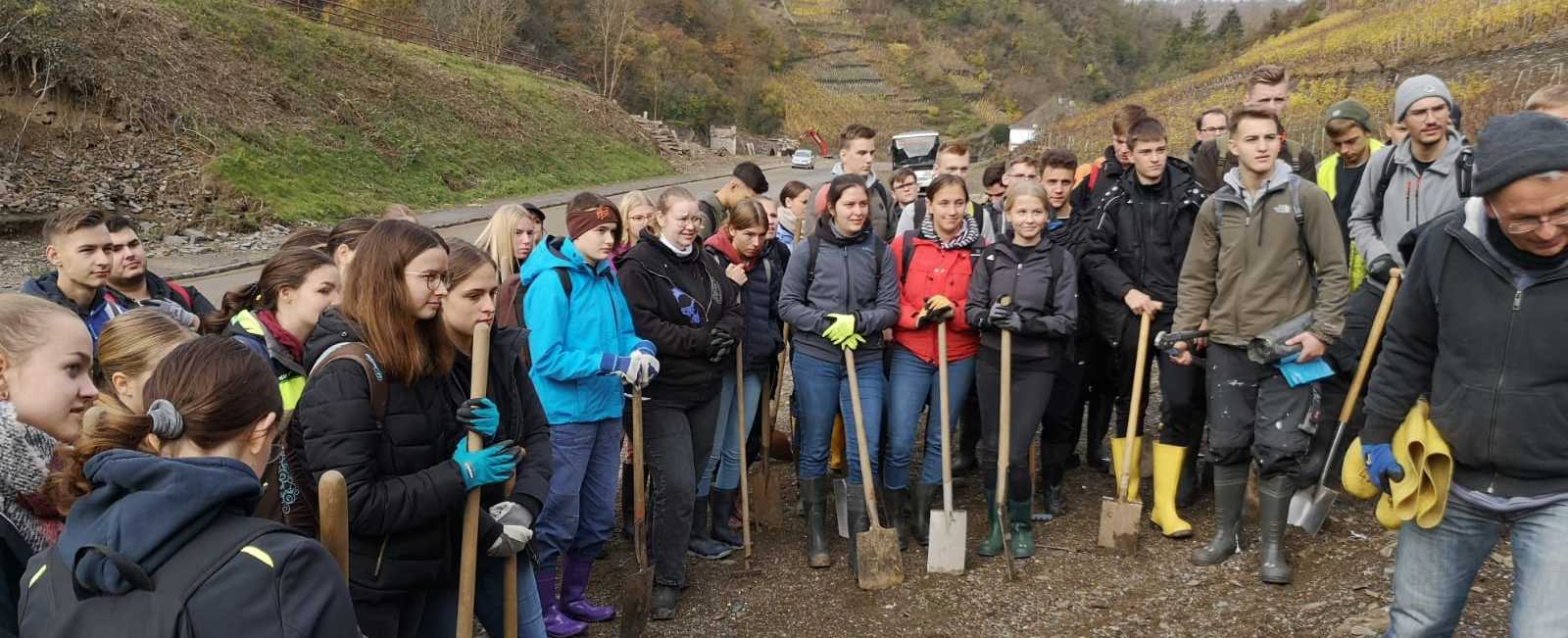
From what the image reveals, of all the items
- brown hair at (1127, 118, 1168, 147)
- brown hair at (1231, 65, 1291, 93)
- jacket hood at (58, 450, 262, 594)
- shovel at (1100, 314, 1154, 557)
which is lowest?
shovel at (1100, 314, 1154, 557)

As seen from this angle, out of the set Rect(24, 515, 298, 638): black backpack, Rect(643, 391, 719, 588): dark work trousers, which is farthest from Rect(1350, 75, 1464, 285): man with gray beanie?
Rect(24, 515, 298, 638): black backpack

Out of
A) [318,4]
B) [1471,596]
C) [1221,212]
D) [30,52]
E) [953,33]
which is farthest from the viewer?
[953,33]

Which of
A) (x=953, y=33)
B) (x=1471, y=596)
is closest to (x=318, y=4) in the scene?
(x=1471, y=596)

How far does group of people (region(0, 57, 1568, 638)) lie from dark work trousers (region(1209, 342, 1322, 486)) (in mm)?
15

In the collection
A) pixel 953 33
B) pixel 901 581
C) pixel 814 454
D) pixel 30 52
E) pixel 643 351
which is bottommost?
pixel 901 581

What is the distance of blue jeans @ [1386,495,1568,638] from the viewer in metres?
2.69

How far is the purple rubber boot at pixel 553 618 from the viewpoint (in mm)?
4496

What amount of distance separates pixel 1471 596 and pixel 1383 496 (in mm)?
1724

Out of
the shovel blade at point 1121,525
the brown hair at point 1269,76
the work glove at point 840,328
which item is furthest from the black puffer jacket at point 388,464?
the brown hair at point 1269,76

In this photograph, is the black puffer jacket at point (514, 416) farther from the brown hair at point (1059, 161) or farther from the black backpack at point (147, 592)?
the brown hair at point (1059, 161)

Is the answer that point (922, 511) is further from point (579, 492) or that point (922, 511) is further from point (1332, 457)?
point (1332, 457)

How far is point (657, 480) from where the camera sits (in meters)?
4.85

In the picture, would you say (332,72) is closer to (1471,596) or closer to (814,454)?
(814,454)

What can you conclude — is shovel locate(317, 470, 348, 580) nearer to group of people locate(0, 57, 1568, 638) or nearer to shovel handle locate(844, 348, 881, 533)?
group of people locate(0, 57, 1568, 638)
